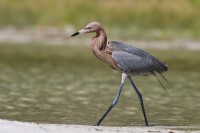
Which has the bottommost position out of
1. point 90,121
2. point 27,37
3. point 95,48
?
point 90,121

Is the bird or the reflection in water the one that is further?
the reflection in water

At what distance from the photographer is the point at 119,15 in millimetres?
29391

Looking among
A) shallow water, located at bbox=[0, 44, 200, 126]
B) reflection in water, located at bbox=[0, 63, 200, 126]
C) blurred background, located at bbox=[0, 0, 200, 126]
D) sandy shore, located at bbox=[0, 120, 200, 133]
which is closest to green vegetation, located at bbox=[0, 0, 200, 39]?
blurred background, located at bbox=[0, 0, 200, 126]

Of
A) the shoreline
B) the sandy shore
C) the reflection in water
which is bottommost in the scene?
the sandy shore

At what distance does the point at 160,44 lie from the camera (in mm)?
27031

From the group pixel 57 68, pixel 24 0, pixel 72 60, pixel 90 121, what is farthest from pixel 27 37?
pixel 90 121

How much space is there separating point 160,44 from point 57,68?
7.22 m

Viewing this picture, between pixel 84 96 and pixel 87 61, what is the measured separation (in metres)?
7.63

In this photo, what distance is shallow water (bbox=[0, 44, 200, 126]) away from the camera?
1222 centimetres

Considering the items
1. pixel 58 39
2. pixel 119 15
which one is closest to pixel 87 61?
pixel 58 39

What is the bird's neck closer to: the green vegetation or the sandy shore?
the sandy shore

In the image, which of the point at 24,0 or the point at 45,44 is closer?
the point at 45,44

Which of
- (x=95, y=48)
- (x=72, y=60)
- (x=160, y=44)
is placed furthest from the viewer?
(x=160, y=44)

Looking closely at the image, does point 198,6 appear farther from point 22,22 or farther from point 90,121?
point 90,121
